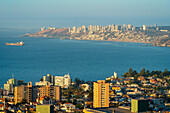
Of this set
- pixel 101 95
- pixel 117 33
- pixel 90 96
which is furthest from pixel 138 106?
pixel 117 33

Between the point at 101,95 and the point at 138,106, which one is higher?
the point at 138,106

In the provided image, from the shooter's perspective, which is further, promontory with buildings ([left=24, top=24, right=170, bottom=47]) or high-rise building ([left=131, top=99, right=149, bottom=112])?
promontory with buildings ([left=24, top=24, right=170, bottom=47])

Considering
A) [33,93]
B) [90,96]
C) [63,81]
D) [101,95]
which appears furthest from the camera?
[63,81]

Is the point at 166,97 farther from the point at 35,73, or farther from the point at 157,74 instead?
the point at 35,73

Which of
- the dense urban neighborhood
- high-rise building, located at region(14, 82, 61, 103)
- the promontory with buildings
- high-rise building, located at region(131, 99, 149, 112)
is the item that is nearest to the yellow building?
the dense urban neighborhood

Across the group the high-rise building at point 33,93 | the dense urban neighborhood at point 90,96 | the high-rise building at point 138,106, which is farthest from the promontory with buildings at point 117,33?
the high-rise building at point 138,106

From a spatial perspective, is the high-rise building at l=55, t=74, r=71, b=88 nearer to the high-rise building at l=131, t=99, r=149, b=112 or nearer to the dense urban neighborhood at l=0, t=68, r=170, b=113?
the dense urban neighborhood at l=0, t=68, r=170, b=113

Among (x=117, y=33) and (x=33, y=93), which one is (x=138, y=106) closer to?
(x=33, y=93)
